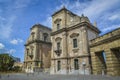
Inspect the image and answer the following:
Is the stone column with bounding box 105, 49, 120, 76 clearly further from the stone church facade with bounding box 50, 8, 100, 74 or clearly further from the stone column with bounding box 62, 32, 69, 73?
the stone column with bounding box 62, 32, 69, 73

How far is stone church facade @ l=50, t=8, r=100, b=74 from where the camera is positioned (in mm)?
24812

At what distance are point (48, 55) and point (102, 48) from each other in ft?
79.7

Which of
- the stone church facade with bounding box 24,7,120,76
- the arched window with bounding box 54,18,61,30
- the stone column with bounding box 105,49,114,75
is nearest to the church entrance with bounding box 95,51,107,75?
the stone church facade with bounding box 24,7,120,76

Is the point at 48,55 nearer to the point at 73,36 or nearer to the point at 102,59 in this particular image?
the point at 73,36

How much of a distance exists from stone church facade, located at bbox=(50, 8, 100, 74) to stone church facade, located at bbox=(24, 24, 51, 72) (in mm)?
9608


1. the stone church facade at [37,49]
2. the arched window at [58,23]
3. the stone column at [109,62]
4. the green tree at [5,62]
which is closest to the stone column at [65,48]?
the arched window at [58,23]

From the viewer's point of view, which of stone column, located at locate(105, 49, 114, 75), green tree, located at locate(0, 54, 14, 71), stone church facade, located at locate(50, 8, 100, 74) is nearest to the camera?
stone column, located at locate(105, 49, 114, 75)

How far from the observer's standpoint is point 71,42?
27.5m

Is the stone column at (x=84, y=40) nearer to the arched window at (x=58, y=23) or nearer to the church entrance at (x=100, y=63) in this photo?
the church entrance at (x=100, y=63)

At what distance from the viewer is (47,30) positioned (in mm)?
43469

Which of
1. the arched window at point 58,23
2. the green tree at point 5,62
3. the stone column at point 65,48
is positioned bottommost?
the green tree at point 5,62

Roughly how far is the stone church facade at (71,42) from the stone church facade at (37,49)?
9.61m

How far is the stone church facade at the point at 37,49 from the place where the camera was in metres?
38.4

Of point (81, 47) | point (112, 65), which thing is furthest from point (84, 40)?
point (112, 65)
